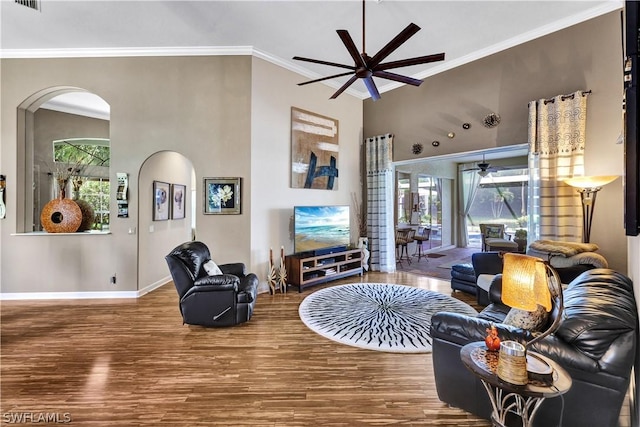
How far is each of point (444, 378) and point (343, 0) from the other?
4.36m

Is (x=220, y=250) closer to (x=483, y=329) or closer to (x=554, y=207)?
(x=483, y=329)

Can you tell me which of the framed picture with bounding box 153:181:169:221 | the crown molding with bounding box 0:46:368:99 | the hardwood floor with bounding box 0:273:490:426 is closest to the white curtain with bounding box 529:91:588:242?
the hardwood floor with bounding box 0:273:490:426

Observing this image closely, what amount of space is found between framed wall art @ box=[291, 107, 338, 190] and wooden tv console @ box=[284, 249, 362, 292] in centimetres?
144

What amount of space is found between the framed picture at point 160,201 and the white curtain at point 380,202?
4.23m

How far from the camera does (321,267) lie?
525 cm

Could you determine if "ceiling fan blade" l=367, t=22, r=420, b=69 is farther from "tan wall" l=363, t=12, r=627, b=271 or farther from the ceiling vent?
the ceiling vent

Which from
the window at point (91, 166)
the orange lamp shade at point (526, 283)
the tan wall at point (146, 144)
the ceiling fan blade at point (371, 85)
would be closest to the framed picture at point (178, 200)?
the tan wall at point (146, 144)

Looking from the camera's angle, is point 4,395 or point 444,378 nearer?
point 444,378

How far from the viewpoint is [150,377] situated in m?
2.48

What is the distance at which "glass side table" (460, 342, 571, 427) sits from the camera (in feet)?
4.39

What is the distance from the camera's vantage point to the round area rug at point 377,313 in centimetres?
311

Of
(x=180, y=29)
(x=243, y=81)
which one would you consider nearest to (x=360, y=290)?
(x=243, y=81)

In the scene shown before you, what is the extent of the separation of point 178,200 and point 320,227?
10.0 feet

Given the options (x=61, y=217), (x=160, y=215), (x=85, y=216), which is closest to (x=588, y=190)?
(x=160, y=215)
